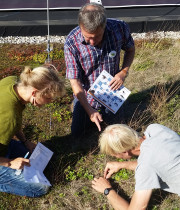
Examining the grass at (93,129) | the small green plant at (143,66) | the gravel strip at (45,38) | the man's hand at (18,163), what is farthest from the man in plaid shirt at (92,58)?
the gravel strip at (45,38)

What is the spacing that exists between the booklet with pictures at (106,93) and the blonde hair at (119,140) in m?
1.15

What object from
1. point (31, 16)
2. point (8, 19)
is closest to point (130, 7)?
point (31, 16)

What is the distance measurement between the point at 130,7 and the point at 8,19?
16.9 feet

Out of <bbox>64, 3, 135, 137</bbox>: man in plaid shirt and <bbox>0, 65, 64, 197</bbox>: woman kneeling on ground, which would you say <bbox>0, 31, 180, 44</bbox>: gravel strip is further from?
<bbox>0, 65, 64, 197</bbox>: woman kneeling on ground

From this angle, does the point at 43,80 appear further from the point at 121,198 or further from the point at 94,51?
the point at 121,198

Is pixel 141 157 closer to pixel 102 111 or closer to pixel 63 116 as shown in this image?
pixel 102 111

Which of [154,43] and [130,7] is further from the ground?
[130,7]

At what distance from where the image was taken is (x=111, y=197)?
2.91 metres

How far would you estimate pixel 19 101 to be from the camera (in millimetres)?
2896

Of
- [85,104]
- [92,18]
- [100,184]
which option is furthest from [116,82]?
[100,184]

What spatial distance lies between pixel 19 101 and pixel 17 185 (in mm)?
1061

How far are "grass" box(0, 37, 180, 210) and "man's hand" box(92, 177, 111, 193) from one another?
10cm

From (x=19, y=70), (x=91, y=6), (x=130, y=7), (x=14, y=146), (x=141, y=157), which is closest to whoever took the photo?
(x=141, y=157)

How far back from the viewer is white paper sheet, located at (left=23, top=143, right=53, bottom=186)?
299cm
